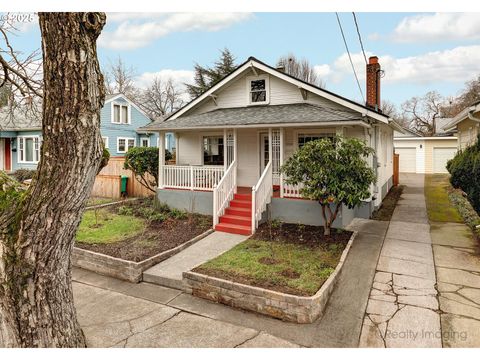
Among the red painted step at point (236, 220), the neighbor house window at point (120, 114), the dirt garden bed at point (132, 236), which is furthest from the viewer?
the neighbor house window at point (120, 114)

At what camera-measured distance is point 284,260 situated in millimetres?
6426

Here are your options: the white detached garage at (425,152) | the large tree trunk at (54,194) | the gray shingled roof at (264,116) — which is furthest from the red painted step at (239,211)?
the white detached garage at (425,152)

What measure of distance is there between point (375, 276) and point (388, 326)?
1.69 metres

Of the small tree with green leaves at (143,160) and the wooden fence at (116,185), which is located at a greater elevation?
the small tree with green leaves at (143,160)

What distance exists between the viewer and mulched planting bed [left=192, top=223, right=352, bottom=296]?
536cm

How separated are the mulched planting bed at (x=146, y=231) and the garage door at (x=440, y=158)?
2262 centimetres

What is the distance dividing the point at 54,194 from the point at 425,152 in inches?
1106

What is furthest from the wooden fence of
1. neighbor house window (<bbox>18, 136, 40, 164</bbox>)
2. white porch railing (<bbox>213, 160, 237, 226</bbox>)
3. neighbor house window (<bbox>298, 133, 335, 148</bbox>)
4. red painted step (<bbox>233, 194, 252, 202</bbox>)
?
neighbor house window (<bbox>18, 136, 40, 164</bbox>)

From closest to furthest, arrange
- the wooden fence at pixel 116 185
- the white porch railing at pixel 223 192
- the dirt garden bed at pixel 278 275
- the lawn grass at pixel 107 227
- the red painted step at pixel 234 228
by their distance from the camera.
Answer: the dirt garden bed at pixel 278 275 < the lawn grass at pixel 107 227 < the red painted step at pixel 234 228 < the white porch railing at pixel 223 192 < the wooden fence at pixel 116 185

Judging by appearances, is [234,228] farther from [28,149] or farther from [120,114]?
[28,149]

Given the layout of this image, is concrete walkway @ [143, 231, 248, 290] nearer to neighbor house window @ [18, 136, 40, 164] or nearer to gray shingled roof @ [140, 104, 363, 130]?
gray shingled roof @ [140, 104, 363, 130]

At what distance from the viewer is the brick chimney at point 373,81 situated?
1306cm

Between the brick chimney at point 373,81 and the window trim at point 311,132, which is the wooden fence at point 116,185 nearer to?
the window trim at point 311,132

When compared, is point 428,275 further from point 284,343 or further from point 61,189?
point 61,189
